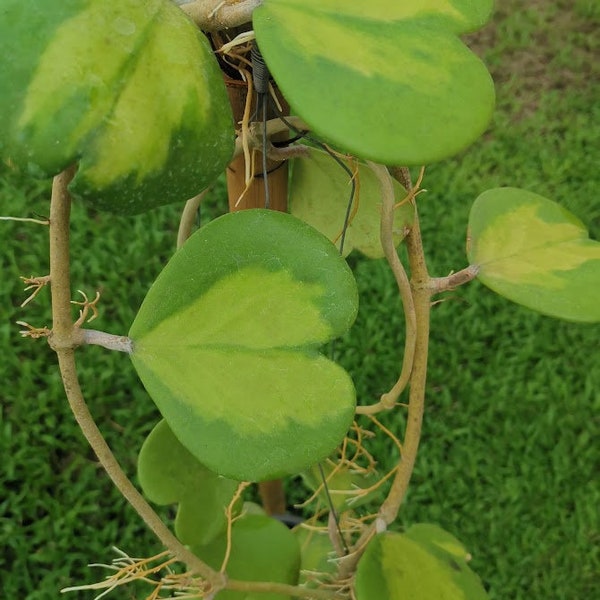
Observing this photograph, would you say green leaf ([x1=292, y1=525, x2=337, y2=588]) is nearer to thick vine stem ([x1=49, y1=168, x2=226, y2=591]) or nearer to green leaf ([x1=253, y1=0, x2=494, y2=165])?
thick vine stem ([x1=49, y1=168, x2=226, y2=591])

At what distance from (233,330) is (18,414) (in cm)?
93

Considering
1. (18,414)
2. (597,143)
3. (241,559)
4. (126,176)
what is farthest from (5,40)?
(597,143)

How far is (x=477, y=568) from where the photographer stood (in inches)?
45.8

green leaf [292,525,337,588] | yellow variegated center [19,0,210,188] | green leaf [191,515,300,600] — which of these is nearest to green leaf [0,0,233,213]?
yellow variegated center [19,0,210,188]

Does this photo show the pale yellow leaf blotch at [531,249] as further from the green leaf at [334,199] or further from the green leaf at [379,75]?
the green leaf at [379,75]

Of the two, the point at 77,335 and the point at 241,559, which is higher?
the point at 77,335

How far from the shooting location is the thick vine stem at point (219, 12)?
13.6 inches

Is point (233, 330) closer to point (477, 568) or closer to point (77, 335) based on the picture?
point (77, 335)

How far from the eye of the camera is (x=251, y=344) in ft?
1.30

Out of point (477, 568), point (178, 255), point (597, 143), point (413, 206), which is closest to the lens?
point (178, 255)

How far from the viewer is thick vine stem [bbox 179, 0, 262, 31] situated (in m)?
0.35

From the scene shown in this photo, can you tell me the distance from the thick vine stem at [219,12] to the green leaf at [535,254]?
10.2 inches

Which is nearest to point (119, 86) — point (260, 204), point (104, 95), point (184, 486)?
point (104, 95)

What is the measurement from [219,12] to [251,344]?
18 centimetres
